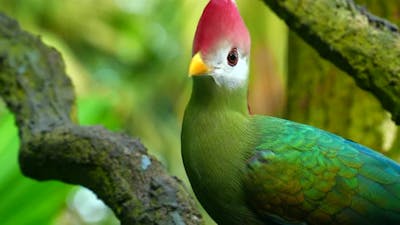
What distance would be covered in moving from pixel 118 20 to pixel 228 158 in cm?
509

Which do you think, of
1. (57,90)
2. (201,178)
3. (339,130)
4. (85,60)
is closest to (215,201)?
(201,178)

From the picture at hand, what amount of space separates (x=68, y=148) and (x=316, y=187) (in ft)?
2.27

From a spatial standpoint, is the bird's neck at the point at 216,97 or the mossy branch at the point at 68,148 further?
the mossy branch at the point at 68,148

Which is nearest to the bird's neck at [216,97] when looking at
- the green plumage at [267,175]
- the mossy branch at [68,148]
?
the green plumage at [267,175]

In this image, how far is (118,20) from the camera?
6.87m

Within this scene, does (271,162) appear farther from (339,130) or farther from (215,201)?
(339,130)

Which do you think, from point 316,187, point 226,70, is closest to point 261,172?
point 316,187

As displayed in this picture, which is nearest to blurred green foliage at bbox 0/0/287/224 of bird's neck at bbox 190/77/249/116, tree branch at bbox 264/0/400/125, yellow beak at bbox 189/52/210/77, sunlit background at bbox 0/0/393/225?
sunlit background at bbox 0/0/393/225

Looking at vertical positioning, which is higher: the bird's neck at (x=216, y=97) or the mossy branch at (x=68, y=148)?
the bird's neck at (x=216, y=97)

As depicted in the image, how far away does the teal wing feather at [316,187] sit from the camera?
1909mm

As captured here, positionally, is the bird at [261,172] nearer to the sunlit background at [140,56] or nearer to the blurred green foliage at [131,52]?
the sunlit background at [140,56]

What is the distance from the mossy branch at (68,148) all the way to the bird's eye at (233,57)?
1.27 feet

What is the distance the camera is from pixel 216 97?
193 cm

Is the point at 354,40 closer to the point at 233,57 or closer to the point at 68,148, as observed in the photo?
the point at 233,57
